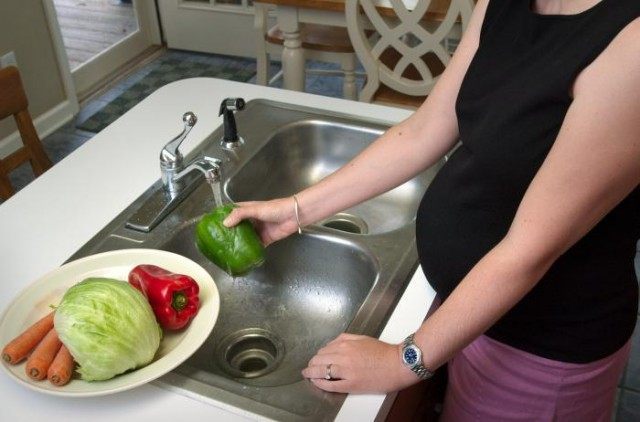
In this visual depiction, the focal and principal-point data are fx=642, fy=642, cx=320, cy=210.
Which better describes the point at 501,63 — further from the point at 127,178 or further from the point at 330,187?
the point at 127,178

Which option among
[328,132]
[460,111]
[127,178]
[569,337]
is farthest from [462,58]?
[127,178]

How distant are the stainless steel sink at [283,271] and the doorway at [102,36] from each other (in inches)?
101

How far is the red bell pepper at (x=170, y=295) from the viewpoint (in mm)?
868

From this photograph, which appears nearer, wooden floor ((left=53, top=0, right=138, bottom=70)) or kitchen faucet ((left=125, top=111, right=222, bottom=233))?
kitchen faucet ((left=125, top=111, right=222, bottom=233))

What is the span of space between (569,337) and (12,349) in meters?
0.72

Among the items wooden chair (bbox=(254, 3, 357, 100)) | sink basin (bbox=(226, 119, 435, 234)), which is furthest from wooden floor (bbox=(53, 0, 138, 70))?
sink basin (bbox=(226, 119, 435, 234))

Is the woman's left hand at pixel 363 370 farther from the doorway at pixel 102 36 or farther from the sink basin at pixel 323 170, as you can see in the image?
the doorway at pixel 102 36

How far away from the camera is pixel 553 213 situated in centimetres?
67

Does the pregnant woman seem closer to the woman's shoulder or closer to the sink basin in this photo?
the woman's shoulder

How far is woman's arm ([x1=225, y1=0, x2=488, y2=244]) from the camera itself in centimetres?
100

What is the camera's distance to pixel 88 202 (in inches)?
46.2

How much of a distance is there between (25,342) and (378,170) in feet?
1.87

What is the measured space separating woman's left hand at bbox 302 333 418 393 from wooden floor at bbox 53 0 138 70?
3336 mm

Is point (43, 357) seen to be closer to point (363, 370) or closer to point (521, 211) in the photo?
point (363, 370)
